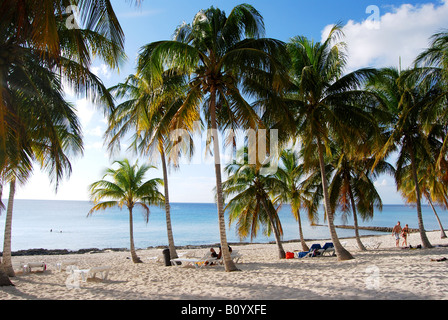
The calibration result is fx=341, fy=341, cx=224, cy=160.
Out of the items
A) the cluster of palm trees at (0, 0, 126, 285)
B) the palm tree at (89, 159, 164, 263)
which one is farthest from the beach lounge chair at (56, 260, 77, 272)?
the cluster of palm trees at (0, 0, 126, 285)

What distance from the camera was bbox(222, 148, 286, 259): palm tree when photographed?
15211mm

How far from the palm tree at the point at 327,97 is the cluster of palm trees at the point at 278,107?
4cm

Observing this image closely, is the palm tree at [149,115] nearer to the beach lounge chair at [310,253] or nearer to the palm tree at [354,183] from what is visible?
the beach lounge chair at [310,253]

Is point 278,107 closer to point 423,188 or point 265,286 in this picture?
point 265,286

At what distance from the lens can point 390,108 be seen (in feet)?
48.3

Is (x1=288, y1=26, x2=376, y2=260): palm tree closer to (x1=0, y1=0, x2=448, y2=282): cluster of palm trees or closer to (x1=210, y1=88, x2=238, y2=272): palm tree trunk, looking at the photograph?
(x1=0, y1=0, x2=448, y2=282): cluster of palm trees

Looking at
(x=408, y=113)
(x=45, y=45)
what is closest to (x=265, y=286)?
(x=45, y=45)

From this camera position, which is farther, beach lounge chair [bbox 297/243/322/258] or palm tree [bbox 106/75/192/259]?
beach lounge chair [bbox 297/243/322/258]

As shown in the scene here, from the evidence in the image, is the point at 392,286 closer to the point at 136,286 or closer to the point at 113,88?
the point at 136,286

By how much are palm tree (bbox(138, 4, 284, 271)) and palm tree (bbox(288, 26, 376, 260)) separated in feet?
7.85

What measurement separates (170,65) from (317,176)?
10515 mm

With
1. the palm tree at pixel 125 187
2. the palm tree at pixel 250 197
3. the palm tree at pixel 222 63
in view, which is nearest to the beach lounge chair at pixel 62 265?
the palm tree at pixel 125 187
